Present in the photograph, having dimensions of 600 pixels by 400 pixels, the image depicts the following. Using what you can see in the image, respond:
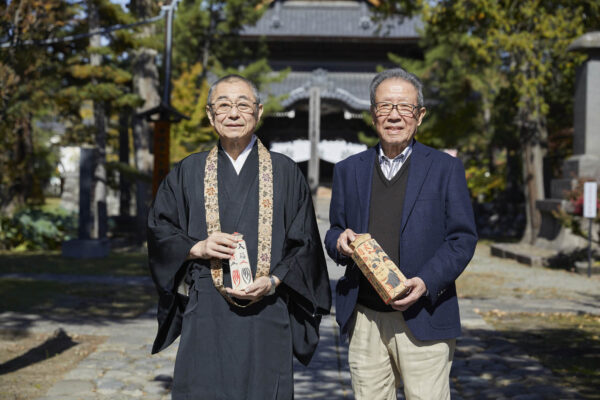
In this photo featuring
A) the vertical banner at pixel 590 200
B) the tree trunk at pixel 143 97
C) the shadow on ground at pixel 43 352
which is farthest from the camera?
the tree trunk at pixel 143 97

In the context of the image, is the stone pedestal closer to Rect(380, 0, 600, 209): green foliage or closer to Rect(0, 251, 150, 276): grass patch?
Rect(380, 0, 600, 209): green foliage

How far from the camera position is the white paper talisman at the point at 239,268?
296 cm

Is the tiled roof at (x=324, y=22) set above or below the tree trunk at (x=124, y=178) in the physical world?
above

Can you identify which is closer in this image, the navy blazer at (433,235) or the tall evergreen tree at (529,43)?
the navy blazer at (433,235)

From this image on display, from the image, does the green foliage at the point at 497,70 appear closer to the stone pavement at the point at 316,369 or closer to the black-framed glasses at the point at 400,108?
the stone pavement at the point at 316,369

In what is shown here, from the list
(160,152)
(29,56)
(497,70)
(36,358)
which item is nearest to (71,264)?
(160,152)

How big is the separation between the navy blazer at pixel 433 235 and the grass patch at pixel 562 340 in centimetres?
259

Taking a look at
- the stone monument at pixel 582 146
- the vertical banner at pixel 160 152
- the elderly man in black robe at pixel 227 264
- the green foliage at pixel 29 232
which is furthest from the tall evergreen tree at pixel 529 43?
the elderly man in black robe at pixel 227 264

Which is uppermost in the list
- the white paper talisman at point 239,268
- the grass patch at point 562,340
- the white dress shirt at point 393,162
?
the white dress shirt at point 393,162

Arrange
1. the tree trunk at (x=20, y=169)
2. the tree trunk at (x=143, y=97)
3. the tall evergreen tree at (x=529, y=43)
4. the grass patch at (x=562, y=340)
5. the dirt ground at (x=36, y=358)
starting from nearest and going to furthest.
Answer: the dirt ground at (x=36, y=358) → the grass patch at (x=562, y=340) → the tall evergreen tree at (x=529, y=43) → the tree trunk at (x=143, y=97) → the tree trunk at (x=20, y=169)

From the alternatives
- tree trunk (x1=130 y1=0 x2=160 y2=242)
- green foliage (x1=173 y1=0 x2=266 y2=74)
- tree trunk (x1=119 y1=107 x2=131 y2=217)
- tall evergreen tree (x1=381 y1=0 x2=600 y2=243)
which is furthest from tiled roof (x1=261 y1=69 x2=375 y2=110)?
tree trunk (x1=130 y1=0 x2=160 y2=242)

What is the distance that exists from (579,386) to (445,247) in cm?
293

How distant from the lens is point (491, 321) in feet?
25.6

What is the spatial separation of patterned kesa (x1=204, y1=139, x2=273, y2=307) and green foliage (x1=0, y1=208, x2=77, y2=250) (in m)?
13.4
